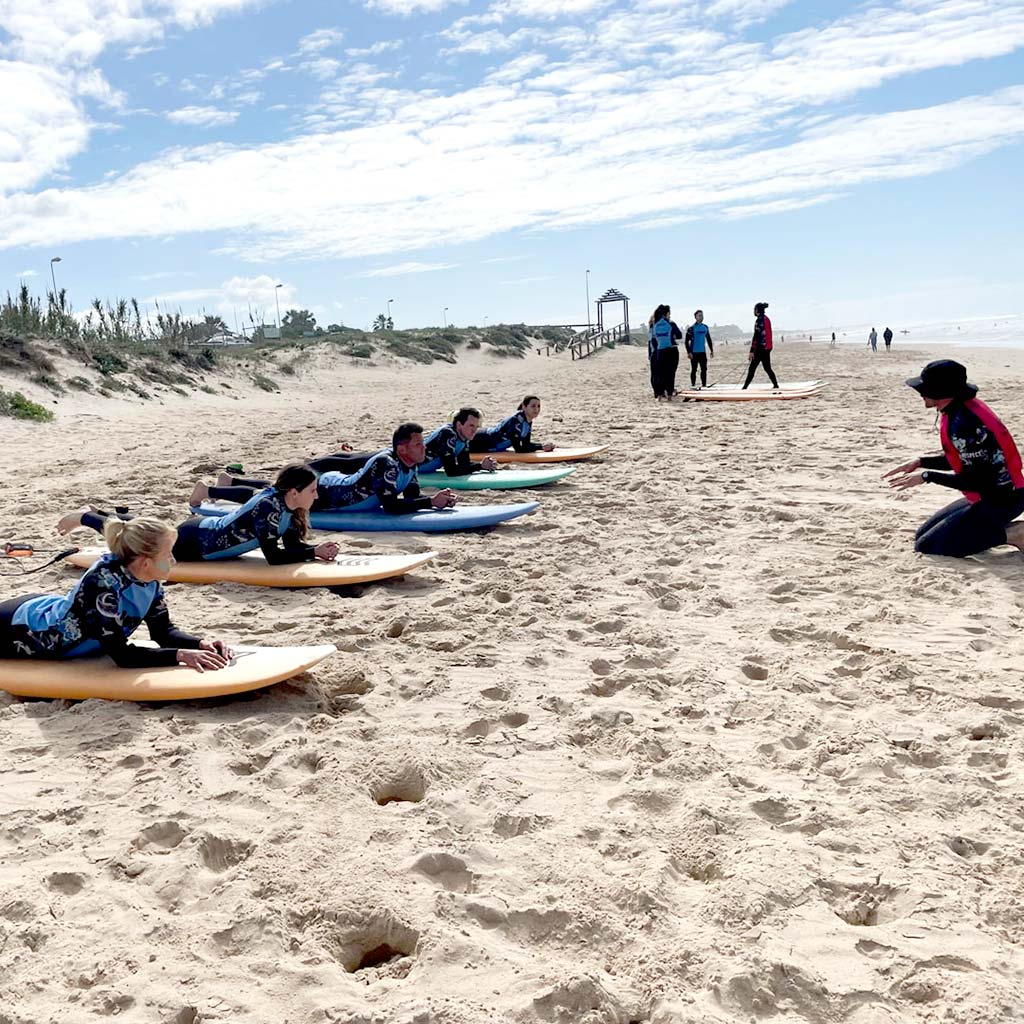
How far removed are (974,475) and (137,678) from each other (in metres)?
4.93

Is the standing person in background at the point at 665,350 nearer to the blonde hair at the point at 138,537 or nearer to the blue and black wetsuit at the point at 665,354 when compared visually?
the blue and black wetsuit at the point at 665,354

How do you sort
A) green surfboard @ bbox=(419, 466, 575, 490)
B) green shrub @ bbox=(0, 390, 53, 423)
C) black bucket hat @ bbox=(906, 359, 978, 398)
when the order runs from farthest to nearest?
green shrub @ bbox=(0, 390, 53, 423) → green surfboard @ bbox=(419, 466, 575, 490) → black bucket hat @ bbox=(906, 359, 978, 398)

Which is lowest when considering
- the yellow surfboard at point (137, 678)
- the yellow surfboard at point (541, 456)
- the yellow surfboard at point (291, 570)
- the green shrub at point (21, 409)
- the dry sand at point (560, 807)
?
the dry sand at point (560, 807)

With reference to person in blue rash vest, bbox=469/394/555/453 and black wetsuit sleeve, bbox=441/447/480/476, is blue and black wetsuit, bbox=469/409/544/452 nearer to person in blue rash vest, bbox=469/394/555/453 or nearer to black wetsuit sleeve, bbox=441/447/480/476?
person in blue rash vest, bbox=469/394/555/453

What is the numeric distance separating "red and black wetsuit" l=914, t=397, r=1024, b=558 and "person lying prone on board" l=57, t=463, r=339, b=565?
3870mm

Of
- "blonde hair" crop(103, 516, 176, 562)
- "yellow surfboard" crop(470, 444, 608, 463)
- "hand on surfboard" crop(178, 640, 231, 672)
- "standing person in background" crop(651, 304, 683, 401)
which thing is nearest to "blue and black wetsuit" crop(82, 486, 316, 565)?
"hand on surfboard" crop(178, 640, 231, 672)

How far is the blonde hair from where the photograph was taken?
12.3 ft

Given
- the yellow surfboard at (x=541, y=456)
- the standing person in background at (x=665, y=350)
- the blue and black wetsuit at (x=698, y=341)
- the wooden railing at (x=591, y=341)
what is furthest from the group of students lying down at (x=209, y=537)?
the wooden railing at (x=591, y=341)

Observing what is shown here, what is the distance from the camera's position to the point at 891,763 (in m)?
3.42

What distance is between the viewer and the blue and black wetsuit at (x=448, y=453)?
8.90 meters

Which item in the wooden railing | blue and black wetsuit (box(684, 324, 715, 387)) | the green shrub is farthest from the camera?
the wooden railing

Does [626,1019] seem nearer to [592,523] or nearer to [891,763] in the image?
[891,763]

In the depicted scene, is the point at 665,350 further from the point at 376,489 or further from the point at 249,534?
the point at 249,534

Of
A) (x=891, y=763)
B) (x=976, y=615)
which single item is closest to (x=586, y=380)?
(x=976, y=615)
